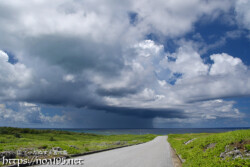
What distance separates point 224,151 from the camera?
11383mm

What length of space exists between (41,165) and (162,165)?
768 cm

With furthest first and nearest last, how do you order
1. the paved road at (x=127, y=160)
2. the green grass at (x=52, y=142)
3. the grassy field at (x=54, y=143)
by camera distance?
the green grass at (x=52, y=142), the grassy field at (x=54, y=143), the paved road at (x=127, y=160)

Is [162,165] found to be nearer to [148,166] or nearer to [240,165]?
[148,166]

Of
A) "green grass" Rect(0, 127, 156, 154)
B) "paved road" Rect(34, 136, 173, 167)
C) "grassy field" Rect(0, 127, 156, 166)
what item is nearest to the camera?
"paved road" Rect(34, 136, 173, 167)

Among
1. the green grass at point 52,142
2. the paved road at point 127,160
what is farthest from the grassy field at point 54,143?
the paved road at point 127,160

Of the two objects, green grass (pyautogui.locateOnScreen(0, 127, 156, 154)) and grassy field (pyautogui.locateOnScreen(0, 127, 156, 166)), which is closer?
grassy field (pyautogui.locateOnScreen(0, 127, 156, 166))

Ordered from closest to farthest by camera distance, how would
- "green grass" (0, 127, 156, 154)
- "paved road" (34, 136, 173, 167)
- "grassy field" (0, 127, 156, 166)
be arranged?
"paved road" (34, 136, 173, 167)
"grassy field" (0, 127, 156, 166)
"green grass" (0, 127, 156, 154)

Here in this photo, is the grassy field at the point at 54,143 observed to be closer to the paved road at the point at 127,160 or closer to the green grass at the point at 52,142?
the green grass at the point at 52,142

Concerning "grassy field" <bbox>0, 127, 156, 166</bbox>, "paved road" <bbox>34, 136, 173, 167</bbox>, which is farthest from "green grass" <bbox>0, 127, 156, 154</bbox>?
"paved road" <bbox>34, 136, 173, 167</bbox>

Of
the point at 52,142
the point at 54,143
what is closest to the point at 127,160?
the point at 54,143

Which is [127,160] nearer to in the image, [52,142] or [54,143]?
[54,143]

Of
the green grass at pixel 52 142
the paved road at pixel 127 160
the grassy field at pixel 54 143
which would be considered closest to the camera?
the paved road at pixel 127 160

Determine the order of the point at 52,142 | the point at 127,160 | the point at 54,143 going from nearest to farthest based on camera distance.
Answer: the point at 127,160 < the point at 54,143 < the point at 52,142

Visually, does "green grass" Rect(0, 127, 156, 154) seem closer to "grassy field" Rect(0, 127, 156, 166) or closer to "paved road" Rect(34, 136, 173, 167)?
"grassy field" Rect(0, 127, 156, 166)
